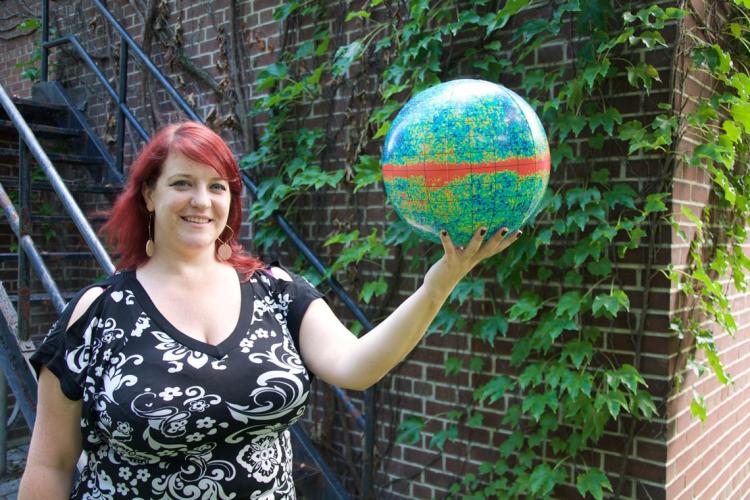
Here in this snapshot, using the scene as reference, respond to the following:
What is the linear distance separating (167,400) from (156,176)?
21.7 inches

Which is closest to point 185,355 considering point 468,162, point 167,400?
point 167,400

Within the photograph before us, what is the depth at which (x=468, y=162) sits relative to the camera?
1.32m

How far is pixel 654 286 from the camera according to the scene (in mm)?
2354

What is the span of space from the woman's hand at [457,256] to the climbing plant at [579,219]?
1.13 m

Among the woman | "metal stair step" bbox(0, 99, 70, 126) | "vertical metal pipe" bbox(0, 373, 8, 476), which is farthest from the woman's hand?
"metal stair step" bbox(0, 99, 70, 126)

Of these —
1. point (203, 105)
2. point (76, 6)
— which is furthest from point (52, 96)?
point (203, 105)

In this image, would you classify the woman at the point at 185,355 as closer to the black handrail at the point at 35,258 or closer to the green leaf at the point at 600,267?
the black handrail at the point at 35,258

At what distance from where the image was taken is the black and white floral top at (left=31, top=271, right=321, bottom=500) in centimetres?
132

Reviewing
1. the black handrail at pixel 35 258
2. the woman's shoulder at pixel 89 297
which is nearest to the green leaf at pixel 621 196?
the woman's shoulder at pixel 89 297

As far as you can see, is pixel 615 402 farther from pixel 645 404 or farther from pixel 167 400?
pixel 167 400

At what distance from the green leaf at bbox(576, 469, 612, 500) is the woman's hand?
4.80 feet

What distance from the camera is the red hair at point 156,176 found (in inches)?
59.2

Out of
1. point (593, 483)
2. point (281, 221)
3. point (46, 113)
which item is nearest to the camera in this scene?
point (593, 483)

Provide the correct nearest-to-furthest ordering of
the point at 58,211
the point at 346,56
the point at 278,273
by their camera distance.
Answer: the point at 278,273 → the point at 346,56 → the point at 58,211
